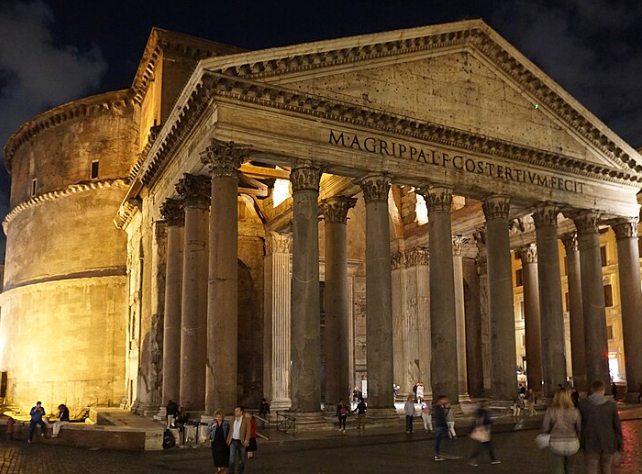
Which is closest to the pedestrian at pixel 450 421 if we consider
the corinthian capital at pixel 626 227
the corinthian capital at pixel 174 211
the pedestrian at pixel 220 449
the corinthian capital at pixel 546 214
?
the pedestrian at pixel 220 449

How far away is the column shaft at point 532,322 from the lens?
2362 cm

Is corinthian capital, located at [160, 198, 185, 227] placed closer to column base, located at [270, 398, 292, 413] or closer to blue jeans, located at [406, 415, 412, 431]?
column base, located at [270, 398, 292, 413]

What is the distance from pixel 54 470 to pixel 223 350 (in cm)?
444

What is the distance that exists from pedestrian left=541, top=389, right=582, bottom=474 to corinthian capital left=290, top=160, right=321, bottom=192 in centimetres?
1033

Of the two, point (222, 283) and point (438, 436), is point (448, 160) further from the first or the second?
point (438, 436)

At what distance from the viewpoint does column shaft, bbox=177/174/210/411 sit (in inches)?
666

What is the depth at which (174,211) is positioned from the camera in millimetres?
19516

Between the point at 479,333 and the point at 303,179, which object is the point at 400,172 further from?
the point at 479,333

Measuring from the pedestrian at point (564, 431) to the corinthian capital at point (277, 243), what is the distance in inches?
676

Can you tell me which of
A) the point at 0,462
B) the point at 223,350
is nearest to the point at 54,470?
the point at 0,462

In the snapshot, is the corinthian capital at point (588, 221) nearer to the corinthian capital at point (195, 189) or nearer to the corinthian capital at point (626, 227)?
the corinthian capital at point (626, 227)

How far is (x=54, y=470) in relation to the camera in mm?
11266

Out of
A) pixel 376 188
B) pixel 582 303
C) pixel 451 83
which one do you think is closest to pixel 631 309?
pixel 582 303

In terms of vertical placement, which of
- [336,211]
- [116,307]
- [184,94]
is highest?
[184,94]
